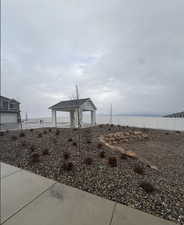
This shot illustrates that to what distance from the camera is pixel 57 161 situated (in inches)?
156

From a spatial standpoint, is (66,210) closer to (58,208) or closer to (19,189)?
(58,208)

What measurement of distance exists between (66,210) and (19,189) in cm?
136

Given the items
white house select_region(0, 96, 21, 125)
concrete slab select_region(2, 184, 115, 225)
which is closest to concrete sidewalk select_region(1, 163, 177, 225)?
concrete slab select_region(2, 184, 115, 225)

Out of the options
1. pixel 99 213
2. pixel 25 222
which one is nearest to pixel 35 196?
pixel 25 222

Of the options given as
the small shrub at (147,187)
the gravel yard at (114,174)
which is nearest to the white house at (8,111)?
the gravel yard at (114,174)

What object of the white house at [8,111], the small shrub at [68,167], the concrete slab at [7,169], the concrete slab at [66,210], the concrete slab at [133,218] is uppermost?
the white house at [8,111]

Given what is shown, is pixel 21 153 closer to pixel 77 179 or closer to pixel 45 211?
pixel 77 179

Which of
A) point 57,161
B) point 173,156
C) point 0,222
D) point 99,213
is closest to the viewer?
point 0,222

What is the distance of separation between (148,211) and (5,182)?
3.32 metres

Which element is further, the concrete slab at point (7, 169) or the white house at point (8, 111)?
the white house at point (8, 111)

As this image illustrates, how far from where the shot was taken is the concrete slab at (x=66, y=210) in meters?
1.88

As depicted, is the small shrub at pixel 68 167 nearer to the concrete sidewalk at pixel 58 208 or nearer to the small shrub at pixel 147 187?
the concrete sidewalk at pixel 58 208

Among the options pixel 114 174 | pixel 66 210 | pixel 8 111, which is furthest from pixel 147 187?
pixel 8 111

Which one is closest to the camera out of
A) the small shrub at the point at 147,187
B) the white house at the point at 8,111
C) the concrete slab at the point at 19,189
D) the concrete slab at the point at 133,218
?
the concrete slab at the point at 133,218
